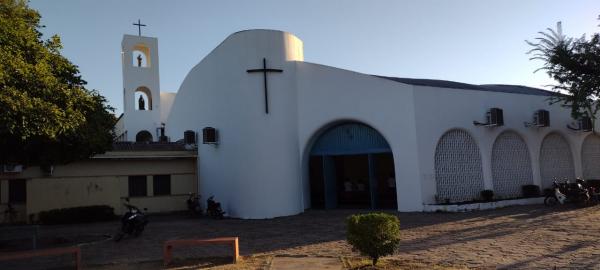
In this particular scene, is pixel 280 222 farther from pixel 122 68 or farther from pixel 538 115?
pixel 122 68

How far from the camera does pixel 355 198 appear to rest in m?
22.1

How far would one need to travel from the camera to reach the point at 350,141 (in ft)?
61.6

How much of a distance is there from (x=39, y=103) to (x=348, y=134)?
11.6 meters

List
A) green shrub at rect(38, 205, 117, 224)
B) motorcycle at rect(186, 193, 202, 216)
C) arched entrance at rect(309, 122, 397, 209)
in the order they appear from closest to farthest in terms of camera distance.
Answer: arched entrance at rect(309, 122, 397, 209)
green shrub at rect(38, 205, 117, 224)
motorcycle at rect(186, 193, 202, 216)

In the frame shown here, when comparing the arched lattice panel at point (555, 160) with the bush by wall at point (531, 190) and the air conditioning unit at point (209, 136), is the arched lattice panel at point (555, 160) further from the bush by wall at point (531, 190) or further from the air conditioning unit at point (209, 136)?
the air conditioning unit at point (209, 136)

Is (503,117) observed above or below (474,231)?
above

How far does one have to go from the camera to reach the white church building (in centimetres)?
1698

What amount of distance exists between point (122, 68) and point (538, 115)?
75.6 feet

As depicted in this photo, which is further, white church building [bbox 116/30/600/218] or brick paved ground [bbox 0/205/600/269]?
white church building [bbox 116/30/600/218]

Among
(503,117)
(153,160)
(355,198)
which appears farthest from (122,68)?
(503,117)

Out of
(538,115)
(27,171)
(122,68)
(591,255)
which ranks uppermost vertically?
(122,68)

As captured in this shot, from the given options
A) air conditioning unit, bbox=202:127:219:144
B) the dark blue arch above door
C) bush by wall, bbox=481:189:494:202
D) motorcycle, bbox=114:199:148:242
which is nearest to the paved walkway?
motorcycle, bbox=114:199:148:242

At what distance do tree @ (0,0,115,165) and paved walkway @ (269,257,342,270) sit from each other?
15.5 ft

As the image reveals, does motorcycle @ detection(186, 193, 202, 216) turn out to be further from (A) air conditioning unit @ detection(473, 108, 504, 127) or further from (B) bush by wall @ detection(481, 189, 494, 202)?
(A) air conditioning unit @ detection(473, 108, 504, 127)
